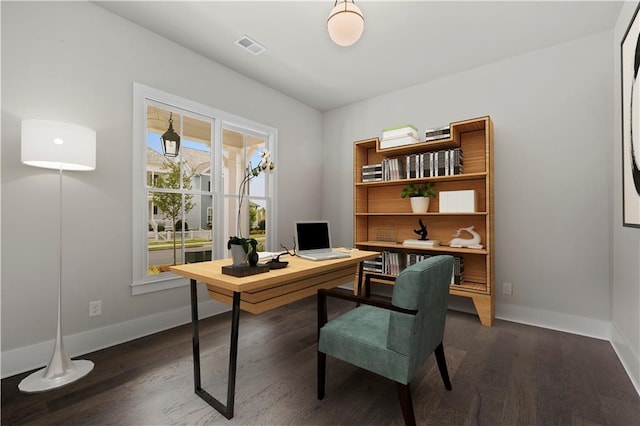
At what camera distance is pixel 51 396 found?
175cm

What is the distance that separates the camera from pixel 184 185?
304 cm

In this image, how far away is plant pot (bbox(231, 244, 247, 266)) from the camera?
5.51 feet

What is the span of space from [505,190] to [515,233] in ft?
1.56

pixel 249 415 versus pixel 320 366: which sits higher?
pixel 320 366

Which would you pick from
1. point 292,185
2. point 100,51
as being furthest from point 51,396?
point 292,185

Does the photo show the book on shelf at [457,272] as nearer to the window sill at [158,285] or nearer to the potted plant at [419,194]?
the potted plant at [419,194]

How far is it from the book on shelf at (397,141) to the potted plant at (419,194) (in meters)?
0.53

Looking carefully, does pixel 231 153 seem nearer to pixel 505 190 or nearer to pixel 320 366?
pixel 320 366

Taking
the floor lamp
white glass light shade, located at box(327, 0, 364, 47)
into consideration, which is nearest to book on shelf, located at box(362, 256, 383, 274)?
white glass light shade, located at box(327, 0, 364, 47)

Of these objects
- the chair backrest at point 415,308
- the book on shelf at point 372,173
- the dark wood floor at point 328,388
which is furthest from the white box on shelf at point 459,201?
the chair backrest at point 415,308

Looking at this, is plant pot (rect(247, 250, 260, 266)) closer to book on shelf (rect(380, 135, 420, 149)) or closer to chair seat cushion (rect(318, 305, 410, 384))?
chair seat cushion (rect(318, 305, 410, 384))

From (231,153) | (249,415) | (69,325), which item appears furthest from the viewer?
(231,153)

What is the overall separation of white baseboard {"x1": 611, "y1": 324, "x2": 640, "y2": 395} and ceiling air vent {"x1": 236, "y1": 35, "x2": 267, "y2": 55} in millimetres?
3945

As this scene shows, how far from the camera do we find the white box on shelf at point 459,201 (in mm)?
3029
